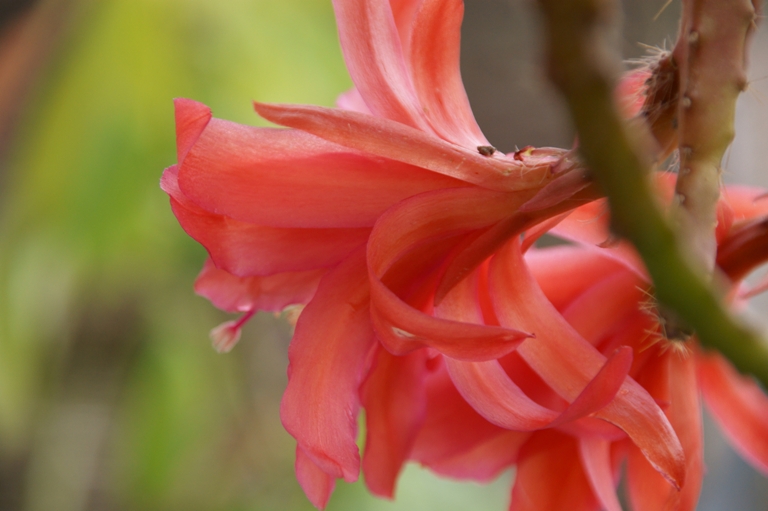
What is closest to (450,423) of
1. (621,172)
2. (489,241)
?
(489,241)

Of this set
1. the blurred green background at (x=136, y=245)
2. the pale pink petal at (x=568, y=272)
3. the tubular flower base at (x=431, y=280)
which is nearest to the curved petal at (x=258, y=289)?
the tubular flower base at (x=431, y=280)

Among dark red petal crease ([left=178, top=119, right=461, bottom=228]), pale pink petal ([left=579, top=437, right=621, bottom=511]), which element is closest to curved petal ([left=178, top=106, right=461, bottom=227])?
dark red petal crease ([left=178, top=119, right=461, bottom=228])

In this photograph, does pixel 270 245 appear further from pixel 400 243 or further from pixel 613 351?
pixel 613 351

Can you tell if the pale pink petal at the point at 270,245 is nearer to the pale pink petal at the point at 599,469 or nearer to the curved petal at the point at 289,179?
the curved petal at the point at 289,179

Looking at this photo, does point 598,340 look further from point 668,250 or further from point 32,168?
point 32,168

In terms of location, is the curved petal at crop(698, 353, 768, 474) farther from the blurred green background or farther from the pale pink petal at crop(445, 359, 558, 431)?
the blurred green background

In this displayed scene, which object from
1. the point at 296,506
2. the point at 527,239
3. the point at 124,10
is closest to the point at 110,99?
the point at 124,10
